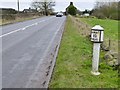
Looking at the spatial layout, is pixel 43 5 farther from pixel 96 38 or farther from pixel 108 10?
pixel 96 38

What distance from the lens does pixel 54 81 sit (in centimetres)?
764

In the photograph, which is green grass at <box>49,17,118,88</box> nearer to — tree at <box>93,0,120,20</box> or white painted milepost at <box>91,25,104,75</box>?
white painted milepost at <box>91,25,104,75</box>

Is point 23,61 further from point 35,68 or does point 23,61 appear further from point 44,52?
point 44,52

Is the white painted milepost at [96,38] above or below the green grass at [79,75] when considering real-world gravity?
above

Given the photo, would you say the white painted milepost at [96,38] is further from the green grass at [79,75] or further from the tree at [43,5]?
the tree at [43,5]

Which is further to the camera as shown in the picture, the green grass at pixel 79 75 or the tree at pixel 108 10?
the tree at pixel 108 10

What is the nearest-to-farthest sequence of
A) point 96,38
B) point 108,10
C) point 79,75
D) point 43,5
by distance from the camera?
point 96,38
point 79,75
point 108,10
point 43,5

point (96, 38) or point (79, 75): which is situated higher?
point (96, 38)

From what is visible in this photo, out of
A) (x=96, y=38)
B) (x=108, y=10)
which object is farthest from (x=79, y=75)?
(x=108, y=10)

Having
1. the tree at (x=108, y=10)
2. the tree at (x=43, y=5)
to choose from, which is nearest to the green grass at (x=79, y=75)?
the tree at (x=108, y=10)

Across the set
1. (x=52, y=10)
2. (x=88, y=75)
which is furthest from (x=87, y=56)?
(x=52, y=10)

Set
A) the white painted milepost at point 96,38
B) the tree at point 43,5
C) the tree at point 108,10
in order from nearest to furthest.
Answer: the white painted milepost at point 96,38
the tree at point 108,10
the tree at point 43,5

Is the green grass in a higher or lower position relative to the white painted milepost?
lower

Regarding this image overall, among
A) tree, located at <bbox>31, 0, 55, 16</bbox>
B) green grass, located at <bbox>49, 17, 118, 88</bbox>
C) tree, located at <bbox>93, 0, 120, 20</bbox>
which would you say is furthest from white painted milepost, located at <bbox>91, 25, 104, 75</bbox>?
tree, located at <bbox>31, 0, 55, 16</bbox>
